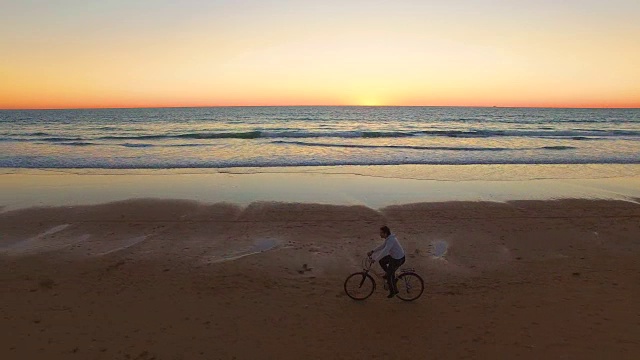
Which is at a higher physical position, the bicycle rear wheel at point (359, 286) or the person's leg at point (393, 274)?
the person's leg at point (393, 274)

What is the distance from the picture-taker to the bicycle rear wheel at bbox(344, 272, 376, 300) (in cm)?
879

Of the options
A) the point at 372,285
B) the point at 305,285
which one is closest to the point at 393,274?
the point at 372,285

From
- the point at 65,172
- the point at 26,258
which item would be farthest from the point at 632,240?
the point at 65,172

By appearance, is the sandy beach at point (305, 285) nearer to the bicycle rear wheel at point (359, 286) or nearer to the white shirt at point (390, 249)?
the bicycle rear wheel at point (359, 286)

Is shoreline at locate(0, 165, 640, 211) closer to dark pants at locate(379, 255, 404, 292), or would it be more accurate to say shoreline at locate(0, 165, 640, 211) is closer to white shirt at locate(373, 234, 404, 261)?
dark pants at locate(379, 255, 404, 292)

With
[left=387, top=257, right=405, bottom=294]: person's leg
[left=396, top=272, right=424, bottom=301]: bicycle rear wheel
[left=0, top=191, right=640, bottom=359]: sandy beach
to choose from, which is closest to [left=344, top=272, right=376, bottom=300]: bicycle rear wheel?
[left=0, top=191, right=640, bottom=359]: sandy beach

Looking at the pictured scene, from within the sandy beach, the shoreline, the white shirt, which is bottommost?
the sandy beach

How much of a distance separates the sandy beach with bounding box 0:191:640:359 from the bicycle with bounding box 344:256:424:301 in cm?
19

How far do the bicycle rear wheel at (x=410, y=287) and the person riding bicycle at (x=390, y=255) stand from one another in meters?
0.25

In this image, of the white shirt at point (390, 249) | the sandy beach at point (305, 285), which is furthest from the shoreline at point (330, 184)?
the white shirt at point (390, 249)

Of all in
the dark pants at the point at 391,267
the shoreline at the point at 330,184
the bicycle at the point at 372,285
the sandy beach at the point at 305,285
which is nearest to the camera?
the sandy beach at the point at 305,285

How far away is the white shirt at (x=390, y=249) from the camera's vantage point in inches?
328

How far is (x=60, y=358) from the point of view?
6797 mm

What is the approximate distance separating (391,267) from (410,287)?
716 mm
